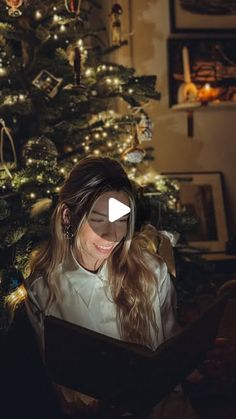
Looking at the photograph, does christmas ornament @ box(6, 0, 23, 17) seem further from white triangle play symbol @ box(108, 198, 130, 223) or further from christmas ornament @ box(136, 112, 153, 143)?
white triangle play symbol @ box(108, 198, 130, 223)


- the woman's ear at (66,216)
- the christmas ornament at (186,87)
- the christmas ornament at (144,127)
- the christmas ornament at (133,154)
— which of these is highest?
the christmas ornament at (186,87)

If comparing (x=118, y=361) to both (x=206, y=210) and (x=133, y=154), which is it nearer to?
(x=133, y=154)

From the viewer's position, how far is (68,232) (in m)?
1.41

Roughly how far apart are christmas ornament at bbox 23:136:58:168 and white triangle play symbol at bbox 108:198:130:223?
1075 millimetres

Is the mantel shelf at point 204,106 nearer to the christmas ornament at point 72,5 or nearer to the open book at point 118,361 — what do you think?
the christmas ornament at point 72,5

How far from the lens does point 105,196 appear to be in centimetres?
133

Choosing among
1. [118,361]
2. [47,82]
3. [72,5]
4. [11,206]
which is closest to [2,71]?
[47,82]

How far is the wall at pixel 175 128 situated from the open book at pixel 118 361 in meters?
2.74

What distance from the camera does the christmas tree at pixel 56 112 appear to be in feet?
7.85

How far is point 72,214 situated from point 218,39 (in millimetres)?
2720

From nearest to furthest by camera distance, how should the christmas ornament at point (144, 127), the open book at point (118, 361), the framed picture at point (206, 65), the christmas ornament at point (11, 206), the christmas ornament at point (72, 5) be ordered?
the open book at point (118, 361) → the christmas ornament at point (11, 206) → the christmas ornament at point (72, 5) → the christmas ornament at point (144, 127) → the framed picture at point (206, 65)

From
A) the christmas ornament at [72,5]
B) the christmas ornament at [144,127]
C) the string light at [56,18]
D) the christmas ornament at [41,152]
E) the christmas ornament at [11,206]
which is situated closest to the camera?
the christmas ornament at [11,206]

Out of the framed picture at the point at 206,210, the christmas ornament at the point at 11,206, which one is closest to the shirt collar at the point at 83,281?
the christmas ornament at the point at 11,206

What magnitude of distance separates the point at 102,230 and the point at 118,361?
1.26 ft
